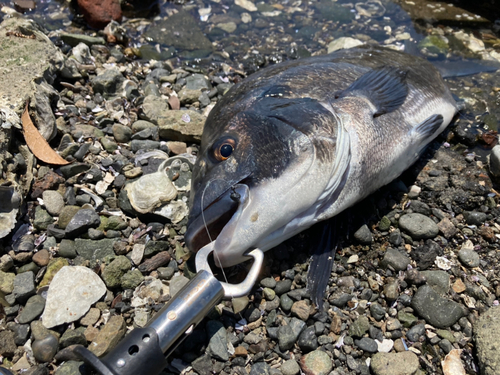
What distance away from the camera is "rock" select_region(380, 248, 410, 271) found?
129 inches

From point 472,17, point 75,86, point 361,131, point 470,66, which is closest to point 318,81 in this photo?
point 361,131

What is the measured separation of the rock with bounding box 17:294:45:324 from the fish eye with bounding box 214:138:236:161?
171cm

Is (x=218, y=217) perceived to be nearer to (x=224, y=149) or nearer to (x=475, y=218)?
(x=224, y=149)

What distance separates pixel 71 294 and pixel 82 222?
2.13 feet

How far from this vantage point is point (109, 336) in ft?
8.87

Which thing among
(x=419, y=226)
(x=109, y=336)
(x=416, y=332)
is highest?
(x=109, y=336)

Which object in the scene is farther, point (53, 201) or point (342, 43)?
point (342, 43)

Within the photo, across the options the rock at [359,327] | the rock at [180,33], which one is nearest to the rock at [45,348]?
the rock at [359,327]

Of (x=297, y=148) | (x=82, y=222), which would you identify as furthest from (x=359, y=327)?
(x=82, y=222)

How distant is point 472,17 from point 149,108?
622cm

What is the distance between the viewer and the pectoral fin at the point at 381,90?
3452 millimetres

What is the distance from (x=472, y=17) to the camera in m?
7.07

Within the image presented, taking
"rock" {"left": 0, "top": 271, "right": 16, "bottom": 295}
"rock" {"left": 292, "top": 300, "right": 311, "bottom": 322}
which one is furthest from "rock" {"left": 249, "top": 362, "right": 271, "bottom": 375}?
"rock" {"left": 0, "top": 271, "right": 16, "bottom": 295}

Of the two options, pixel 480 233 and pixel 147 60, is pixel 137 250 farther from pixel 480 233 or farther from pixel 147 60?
pixel 147 60
